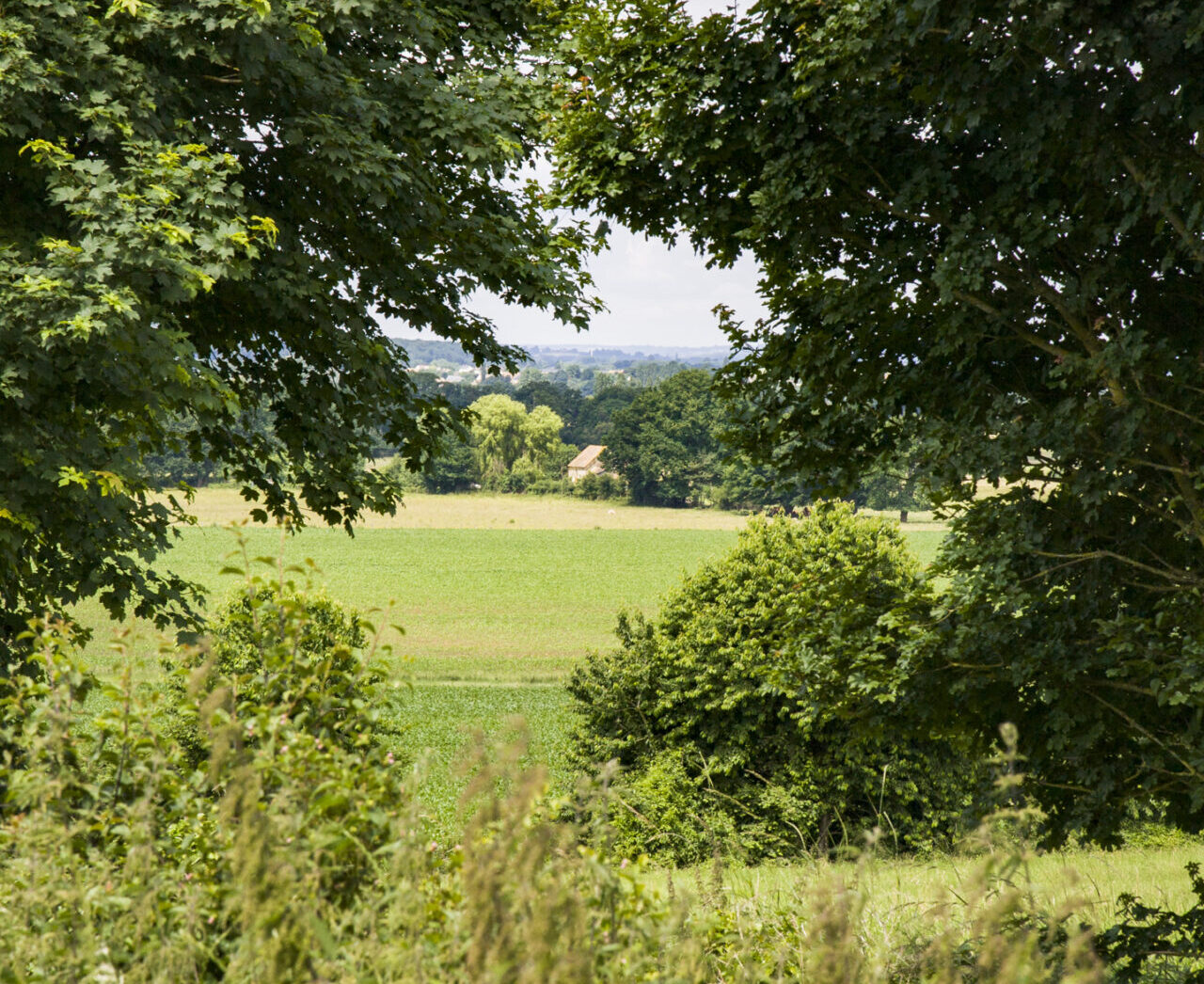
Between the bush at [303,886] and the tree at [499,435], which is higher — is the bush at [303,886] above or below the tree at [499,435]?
below

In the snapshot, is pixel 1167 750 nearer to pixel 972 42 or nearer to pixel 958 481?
pixel 958 481

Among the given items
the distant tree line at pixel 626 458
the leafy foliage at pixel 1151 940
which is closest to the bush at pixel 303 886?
the leafy foliage at pixel 1151 940

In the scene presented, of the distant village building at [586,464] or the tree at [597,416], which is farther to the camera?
the tree at [597,416]

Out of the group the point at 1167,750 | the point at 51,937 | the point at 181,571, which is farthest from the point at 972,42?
the point at 181,571

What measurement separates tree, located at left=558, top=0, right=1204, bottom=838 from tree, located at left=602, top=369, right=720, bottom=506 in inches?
3299

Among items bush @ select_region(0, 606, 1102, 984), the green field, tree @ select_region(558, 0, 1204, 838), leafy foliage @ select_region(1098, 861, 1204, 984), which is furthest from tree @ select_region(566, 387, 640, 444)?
bush @ select_region(0, 606, 1102, 984)

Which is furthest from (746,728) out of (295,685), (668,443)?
(668,443)

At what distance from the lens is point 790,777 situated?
Answer: 16.7 metres

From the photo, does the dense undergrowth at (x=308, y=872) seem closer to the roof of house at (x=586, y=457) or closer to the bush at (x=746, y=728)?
the bush at (x=746, y=728)

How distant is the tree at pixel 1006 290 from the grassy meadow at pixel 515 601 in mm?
1410

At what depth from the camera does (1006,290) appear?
20.0ft

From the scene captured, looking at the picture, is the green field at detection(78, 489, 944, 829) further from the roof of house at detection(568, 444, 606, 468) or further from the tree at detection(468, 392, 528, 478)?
the roof of house at detection(568, 444, 606, 468)

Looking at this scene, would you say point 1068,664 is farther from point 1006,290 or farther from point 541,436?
point 541,436

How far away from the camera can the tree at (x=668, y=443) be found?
92.4 m
